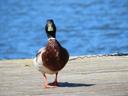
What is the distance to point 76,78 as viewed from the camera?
9.66 metres

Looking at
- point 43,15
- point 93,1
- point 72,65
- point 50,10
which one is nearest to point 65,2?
point 93,1

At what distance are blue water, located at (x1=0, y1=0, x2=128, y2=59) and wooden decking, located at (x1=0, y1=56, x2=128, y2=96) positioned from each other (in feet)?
32.6

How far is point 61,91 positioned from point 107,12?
3384 centimetres

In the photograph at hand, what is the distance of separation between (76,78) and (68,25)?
26569 mm

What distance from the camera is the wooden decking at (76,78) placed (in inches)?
332

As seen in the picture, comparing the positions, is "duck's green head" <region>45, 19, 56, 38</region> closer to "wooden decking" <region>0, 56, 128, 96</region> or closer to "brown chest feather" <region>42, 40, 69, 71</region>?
"brown chest feather" <region>42, 40, 69, 71</region>

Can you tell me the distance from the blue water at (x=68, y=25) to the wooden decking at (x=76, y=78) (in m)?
9.94

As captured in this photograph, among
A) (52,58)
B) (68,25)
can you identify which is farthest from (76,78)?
(68,25)

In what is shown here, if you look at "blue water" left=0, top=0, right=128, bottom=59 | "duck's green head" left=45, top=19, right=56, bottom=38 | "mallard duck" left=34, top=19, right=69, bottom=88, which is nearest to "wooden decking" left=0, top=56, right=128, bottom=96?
"mallard duck" left=34, top=19, right=69, bottom=88

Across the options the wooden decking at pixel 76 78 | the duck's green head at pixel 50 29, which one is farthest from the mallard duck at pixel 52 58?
the wooden decking at pixel 76 78

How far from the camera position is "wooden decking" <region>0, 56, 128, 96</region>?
27.7 ft

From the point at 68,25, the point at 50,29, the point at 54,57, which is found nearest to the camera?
the point at 54,57

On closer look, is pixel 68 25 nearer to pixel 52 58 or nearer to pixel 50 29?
pixel 50 29

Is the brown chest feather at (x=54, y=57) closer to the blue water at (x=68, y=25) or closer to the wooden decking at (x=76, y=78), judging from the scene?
the wooden decking at (x=76, y=78)
